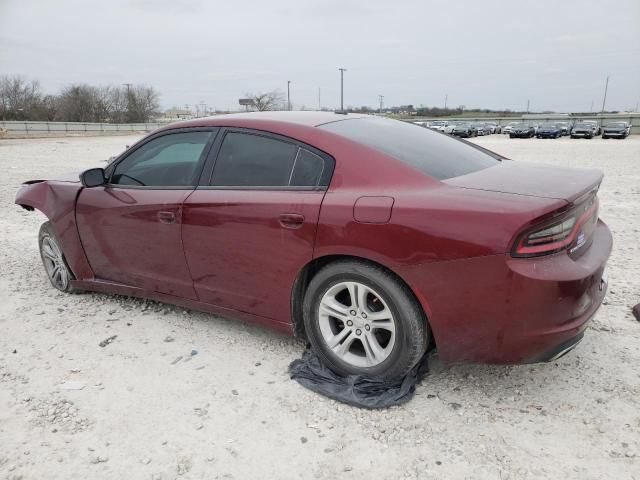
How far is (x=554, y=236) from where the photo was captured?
2.27 meters

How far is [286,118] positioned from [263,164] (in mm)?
387

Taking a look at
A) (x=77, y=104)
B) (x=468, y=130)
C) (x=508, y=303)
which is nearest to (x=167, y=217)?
(x=508, y=303)

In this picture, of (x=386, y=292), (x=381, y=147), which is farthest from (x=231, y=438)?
(x=381, y=147)

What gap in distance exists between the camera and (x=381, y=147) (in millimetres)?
2795

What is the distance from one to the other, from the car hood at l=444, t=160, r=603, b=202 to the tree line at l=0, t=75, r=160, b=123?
70021 millimetres

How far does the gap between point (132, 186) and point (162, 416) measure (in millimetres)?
1764

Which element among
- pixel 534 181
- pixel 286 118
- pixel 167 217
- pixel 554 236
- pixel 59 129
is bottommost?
pixel 59 129

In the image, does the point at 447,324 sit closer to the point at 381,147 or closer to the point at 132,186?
A: the point at 381,147

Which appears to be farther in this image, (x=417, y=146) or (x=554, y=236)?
(x=417, y=146)

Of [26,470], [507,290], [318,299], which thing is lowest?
[26,470]

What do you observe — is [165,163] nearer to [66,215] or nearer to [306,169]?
[66,215]

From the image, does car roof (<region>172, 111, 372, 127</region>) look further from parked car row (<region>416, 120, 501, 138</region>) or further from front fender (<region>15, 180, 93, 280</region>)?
parked car row (<region>416, 120, 501, 138</region>)

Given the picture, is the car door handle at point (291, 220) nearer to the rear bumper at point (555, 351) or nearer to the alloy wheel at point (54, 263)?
the rear bumper at point (555, 351)

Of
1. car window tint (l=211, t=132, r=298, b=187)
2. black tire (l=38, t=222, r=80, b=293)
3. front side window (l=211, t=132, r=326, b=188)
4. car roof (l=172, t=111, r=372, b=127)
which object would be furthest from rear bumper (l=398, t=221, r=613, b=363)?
black tire (l=38, t=222, r=80, b=293)
